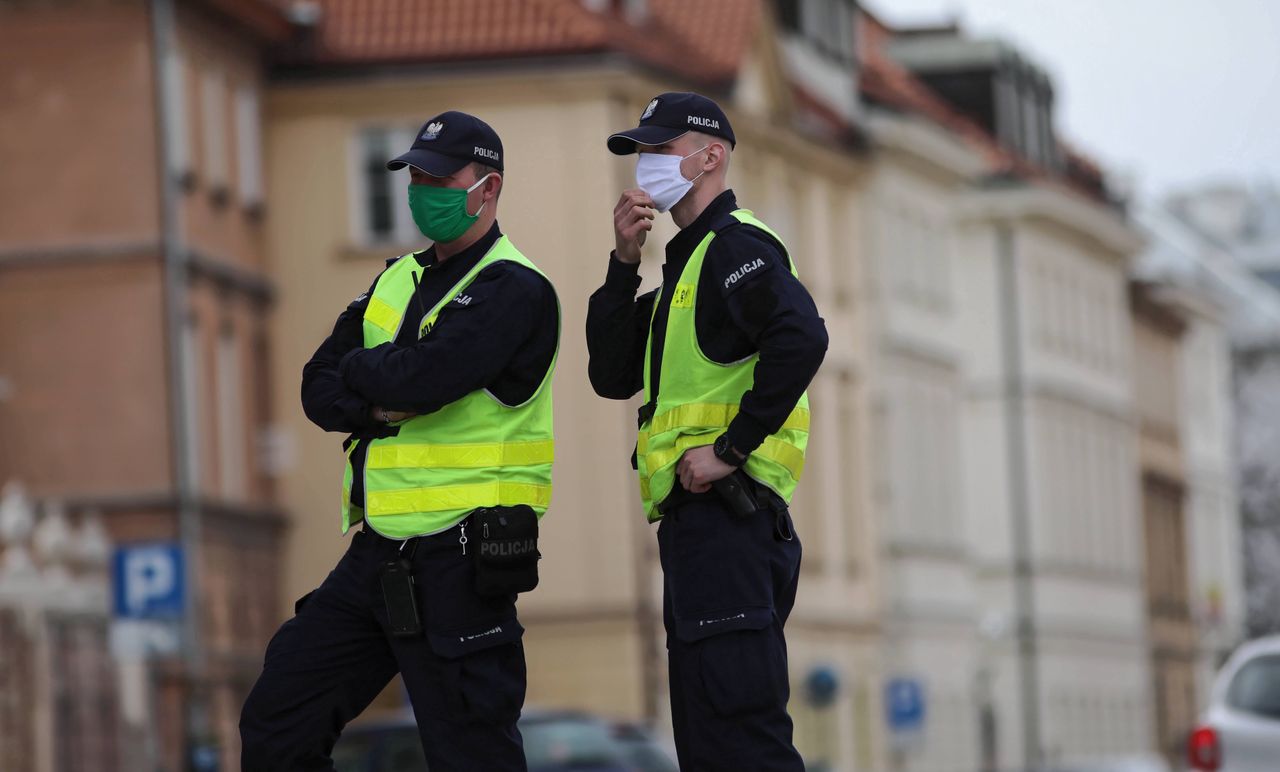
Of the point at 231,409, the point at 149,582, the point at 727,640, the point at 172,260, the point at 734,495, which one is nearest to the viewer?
the point at 727,640

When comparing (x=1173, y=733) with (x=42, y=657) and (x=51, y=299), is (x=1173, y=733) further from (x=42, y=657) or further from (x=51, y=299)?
(x=42, y=657)

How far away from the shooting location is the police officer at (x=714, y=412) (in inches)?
334

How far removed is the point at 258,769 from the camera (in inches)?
343

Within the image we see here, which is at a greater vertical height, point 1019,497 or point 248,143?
point 248,143

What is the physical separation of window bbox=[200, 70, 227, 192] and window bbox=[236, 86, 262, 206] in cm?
70

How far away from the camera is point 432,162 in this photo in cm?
895

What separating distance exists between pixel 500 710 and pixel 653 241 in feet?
125

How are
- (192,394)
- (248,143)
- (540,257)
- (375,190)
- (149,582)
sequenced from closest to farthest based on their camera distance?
1. (149,582)
2. (192,394)
3. (248,143)
4. (540,257)
5. (375,190)

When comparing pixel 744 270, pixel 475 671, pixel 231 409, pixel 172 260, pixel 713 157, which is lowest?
pixel 475 671

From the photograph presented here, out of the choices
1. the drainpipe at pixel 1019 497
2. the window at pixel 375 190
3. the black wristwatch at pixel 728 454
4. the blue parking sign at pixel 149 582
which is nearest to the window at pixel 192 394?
the window at pixel 375 190

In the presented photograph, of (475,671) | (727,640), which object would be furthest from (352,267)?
(727,640)

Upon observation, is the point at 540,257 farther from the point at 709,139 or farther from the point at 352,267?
the point at 709,139

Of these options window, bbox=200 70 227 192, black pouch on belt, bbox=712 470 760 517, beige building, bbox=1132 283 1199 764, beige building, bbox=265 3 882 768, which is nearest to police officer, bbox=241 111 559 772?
black pouch on belt, bbox=712 470 760 517

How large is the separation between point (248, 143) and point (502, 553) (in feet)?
120
